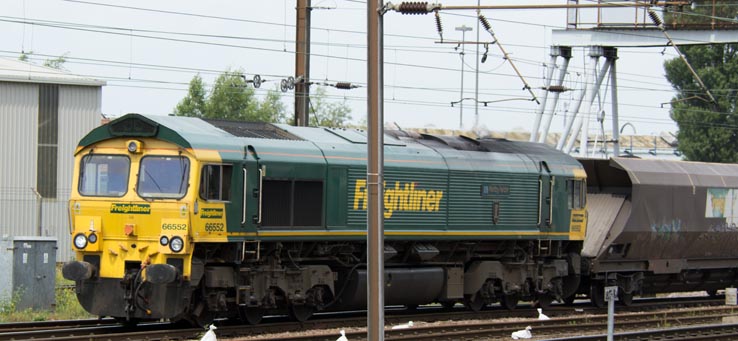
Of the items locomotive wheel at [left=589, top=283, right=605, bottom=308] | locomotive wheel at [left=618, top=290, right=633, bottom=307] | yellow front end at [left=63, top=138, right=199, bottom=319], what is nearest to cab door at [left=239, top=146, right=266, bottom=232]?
yellow front end at [left=63, top=138, right=199, bottom=319]

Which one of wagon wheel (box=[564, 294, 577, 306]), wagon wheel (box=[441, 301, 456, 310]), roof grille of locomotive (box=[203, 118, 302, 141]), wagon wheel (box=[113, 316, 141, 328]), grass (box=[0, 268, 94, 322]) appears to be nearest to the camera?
wagon wheel (box=[113, 316, 141, 328])

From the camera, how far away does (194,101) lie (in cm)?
6525

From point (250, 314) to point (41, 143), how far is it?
17.1 m

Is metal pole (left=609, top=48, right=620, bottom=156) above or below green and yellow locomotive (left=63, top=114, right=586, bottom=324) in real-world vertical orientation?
above

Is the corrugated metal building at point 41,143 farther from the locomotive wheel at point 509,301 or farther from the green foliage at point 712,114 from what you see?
the green foliage at point 712,114

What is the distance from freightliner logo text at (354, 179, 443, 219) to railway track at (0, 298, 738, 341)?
214cm

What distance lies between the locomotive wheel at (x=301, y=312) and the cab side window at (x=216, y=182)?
2.76 metres

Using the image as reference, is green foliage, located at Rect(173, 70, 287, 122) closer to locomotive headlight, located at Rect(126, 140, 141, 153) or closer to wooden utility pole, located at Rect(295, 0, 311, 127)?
wooden utility pole, located at Rect(295, 0, 311, 127)

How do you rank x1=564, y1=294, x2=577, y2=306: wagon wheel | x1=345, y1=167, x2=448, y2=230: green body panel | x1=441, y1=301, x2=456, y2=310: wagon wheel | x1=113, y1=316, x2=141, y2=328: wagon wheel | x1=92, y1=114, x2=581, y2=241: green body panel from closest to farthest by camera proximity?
x1=92, y1=114, x2=581, y2=241: green body panel
x1=113, y1=316, x2=141, y2=328: wagon wheel
x1=345, y1=167, x2=448, y2=230: green body panel
x1=441, y1=301, x2=456, y2=310: wagon wheel
x1=564, y1=294, x2=577, y2=306: wagon wheel

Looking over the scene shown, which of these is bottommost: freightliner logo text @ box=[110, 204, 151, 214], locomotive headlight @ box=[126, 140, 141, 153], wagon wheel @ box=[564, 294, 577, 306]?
wagon wheel @ box=[564, 294, 577, 306]

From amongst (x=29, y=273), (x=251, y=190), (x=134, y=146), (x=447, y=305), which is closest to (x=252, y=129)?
(x=251, y=190)

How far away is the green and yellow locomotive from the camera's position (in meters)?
17.1

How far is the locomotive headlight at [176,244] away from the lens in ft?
55.2

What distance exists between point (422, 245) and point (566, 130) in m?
20.8
